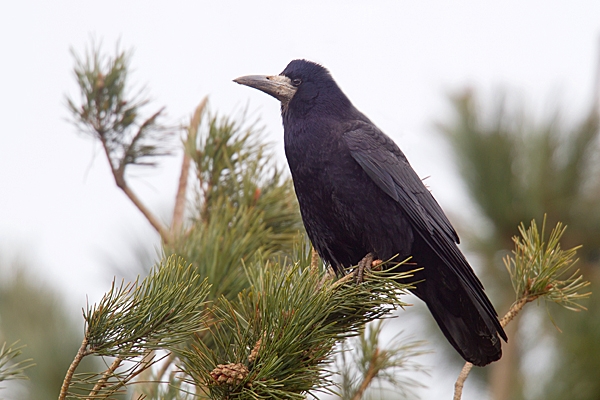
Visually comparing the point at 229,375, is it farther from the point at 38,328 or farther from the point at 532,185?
the point at 532,185

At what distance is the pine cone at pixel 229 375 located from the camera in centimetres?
186

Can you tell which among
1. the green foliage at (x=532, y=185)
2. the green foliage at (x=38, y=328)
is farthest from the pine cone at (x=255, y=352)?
the green foliage at (x=532, y=185)

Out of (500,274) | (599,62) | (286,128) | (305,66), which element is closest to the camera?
(286,128)

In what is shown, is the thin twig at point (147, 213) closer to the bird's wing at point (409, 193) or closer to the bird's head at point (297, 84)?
the bird's wing at point (409, 193)

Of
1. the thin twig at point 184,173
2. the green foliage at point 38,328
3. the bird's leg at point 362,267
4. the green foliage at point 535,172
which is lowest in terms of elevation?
the green foliage at point 38,328

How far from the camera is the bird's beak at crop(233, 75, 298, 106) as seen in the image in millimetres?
3760

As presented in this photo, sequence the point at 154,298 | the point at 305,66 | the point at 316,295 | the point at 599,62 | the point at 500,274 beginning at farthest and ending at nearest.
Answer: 1. the point at 500,274
2. the point at 599,62
3. the point at 305,66
4. the point at 316,295
5. the point at 154,298

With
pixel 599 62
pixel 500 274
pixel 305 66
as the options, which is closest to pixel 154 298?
pixel 305 66

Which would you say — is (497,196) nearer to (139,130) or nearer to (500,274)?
(500,274)

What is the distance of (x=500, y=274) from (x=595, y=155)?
3.16ft

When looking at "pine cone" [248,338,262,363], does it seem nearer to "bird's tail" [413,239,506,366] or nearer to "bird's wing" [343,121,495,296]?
"bird's tail" [413,239,506,366]

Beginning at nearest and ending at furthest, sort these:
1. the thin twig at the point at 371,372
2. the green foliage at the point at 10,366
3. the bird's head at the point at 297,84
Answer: the green foliage at the point at 10,366, the thin twig at the point at 371,372, the bird's head at the point at 297,84

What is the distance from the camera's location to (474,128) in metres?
4.68

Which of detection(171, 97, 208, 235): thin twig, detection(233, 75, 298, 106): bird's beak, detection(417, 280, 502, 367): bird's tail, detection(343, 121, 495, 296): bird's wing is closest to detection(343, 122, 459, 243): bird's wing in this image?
detection(343, 121, 495, 296): bird's wing
